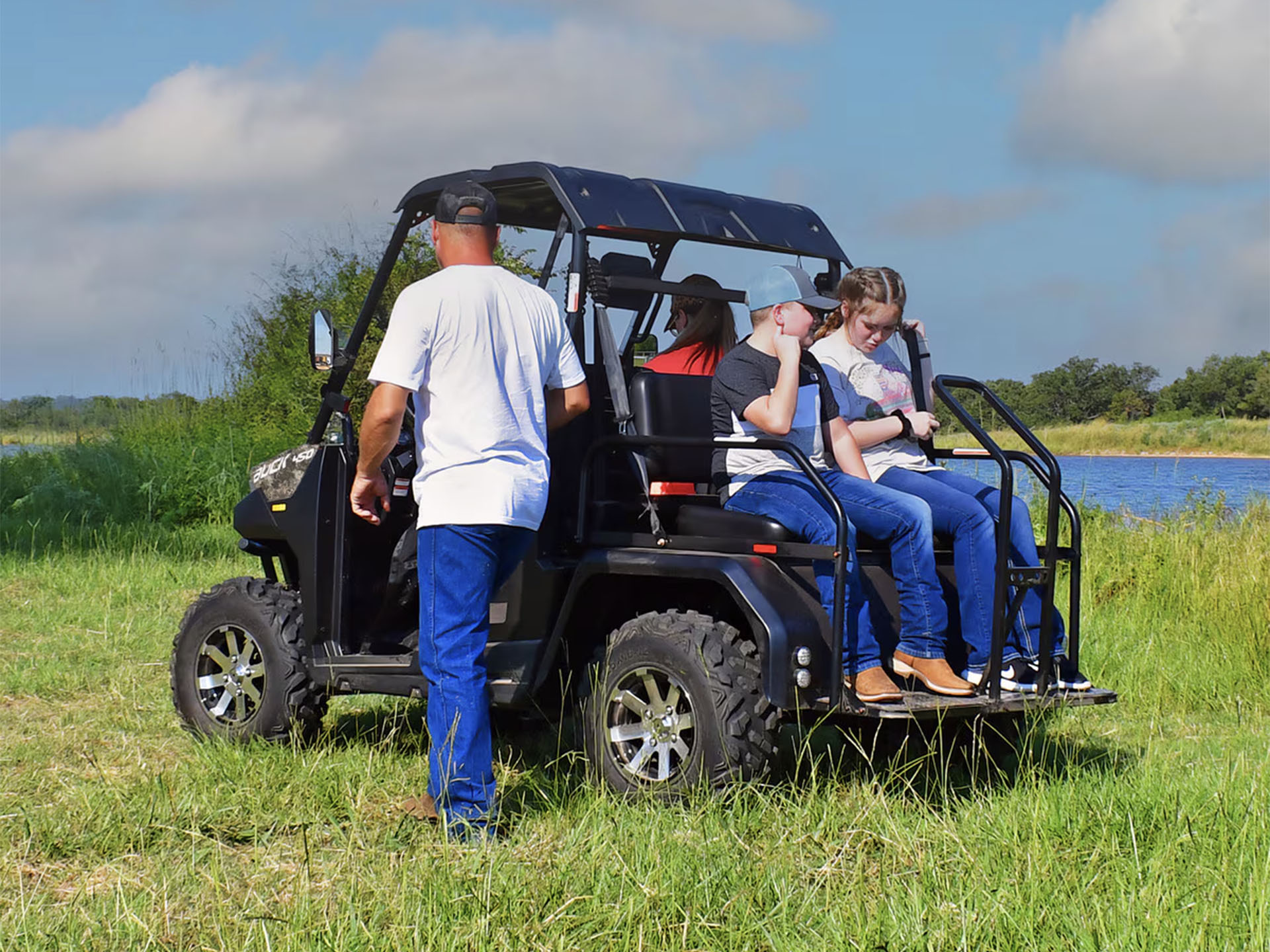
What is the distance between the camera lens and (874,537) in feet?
15.9

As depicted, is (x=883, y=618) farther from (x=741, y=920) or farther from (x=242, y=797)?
(x=242, y=797)

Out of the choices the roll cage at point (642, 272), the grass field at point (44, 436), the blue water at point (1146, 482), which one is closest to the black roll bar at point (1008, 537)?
the roll cage at point (642, 272)

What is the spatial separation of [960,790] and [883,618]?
0.80 meters

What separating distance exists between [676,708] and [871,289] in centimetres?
171

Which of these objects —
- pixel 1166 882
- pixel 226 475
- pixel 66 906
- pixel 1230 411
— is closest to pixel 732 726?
pixel 1166 882

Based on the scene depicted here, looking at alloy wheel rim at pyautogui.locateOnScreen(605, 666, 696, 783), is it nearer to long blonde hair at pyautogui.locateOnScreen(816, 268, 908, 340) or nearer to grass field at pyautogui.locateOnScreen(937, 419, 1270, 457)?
long blonde hair at pyautogui.locateOnScreen(816, 268, 908, 340)

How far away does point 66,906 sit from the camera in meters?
3.65

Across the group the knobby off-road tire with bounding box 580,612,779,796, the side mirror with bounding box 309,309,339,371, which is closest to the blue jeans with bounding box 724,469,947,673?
the knobby off-road tire with bounding box 580,612,779,796

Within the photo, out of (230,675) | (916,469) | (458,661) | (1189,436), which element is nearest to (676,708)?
(458,661)

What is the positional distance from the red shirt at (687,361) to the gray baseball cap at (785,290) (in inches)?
21.0

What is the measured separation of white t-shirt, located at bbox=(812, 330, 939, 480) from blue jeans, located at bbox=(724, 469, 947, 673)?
44 centimetres

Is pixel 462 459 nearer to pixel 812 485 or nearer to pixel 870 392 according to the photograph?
pixel 812 485

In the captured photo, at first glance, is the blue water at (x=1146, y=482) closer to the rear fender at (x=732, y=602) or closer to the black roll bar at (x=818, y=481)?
the rear fender at (x=732, y=602)

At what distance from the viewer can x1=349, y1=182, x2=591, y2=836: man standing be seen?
173 inches
